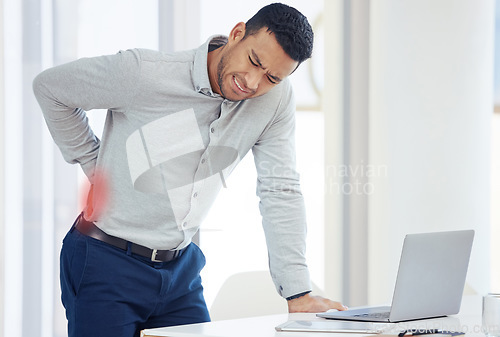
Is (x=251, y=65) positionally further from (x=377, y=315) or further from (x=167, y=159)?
(x=377, y=315)

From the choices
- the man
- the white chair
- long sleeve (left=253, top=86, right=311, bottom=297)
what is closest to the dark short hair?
the man

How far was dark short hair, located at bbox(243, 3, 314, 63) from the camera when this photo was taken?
1547 millimetres

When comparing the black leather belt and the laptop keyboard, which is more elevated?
the black leather belt

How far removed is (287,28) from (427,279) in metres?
0.67

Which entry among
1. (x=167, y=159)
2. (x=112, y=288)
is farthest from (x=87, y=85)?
(x=112, y=288)

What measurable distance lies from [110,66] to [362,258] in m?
2.05

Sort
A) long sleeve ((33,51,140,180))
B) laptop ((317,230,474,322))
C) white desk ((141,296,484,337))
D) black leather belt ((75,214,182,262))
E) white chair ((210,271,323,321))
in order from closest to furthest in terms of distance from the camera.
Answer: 1. white desk ((141,296,484,337))
2. laptop ((317,230,474,322))
3. long sleeve ((33,51,140,180))
4. black leather belt ((75,214,182,262))
5. white chair ((210,271,323,321))

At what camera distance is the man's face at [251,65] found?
1.55 m

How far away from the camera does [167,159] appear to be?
1.69m

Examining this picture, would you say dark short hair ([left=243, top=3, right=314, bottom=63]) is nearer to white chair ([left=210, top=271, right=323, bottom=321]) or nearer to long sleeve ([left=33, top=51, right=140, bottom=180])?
long sleeve ([left=33, top=51, right=140, bottom=180])

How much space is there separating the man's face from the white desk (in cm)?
55

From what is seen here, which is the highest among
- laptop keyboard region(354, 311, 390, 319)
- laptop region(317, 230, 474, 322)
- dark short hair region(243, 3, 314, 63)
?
dark short hair region(243, 3, 314, 63)

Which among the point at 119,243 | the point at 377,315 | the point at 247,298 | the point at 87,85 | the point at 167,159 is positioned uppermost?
the point at 87,85

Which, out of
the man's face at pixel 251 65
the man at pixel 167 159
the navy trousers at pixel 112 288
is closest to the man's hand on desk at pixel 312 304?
the man at pixel 167 159
